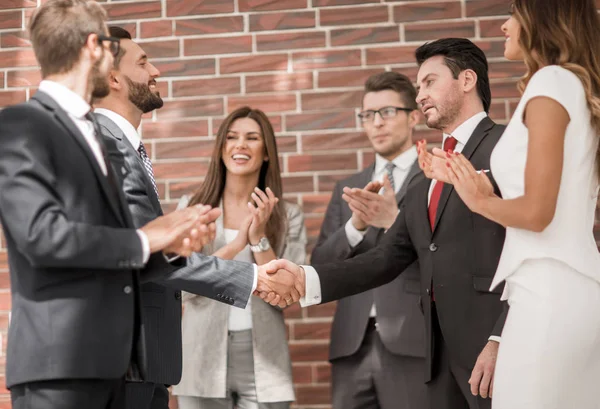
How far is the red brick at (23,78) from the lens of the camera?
13.6 feet

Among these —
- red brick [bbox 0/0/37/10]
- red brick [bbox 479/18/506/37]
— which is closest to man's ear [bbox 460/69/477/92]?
red brick [bbox 479/18/506/37]

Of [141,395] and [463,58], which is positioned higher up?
[463,58]

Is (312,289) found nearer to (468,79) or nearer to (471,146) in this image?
(471,146)

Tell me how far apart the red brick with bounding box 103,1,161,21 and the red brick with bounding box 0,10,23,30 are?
0.43 meters

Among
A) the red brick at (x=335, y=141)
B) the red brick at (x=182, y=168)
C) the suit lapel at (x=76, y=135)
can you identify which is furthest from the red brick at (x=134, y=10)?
the suit lapel at (x=76, y=135)

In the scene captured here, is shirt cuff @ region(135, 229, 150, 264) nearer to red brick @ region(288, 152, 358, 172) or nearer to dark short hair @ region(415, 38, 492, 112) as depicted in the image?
dark short hair @ region(415, 38, 492, 112)

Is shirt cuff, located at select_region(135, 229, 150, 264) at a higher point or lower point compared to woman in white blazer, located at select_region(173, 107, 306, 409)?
higher

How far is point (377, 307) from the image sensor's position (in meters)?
3.43

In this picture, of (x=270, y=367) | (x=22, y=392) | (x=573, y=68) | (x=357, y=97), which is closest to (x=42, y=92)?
(x=22, y=392)

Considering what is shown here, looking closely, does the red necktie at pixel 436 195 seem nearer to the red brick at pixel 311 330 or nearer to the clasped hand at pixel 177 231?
the clasped hand at pixel 177 231

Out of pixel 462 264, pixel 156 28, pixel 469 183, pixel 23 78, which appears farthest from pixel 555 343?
pixel 23 78

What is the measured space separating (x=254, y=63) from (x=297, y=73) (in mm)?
217

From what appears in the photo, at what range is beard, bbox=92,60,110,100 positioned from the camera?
2049 millimetres

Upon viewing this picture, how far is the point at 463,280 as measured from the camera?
2.56 metres
